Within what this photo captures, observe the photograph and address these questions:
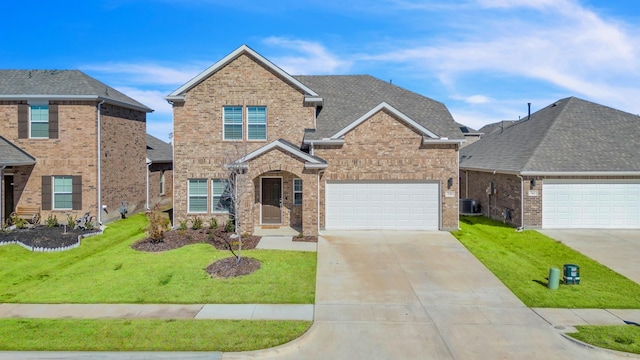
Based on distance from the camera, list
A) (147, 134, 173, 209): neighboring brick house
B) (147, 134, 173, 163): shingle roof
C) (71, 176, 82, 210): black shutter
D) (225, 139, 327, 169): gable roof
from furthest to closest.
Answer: (147, 134, 173, 163): shingle roof, (147, 134, 173, 209): neighboring brick house, (71, 176, 82, 210): black shutter, (225, 139, 327, 169): gable roof

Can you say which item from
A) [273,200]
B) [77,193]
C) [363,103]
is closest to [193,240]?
[273,200]

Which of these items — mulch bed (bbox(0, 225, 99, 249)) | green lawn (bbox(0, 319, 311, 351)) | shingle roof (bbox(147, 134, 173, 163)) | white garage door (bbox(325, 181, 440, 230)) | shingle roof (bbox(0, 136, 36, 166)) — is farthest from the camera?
shingle roof (bbox(147, 134, 173, 163))

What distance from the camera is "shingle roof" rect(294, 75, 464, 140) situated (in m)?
19.9

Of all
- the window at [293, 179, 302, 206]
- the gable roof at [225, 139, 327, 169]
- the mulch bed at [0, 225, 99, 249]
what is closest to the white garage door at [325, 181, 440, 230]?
the window at [293, 179, 302, 206]

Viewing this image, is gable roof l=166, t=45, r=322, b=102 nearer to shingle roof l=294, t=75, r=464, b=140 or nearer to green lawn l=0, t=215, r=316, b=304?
shingle roof l=294, t=75, r=464, b=140

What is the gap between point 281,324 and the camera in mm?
8891

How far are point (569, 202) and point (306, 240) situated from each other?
1261 cm

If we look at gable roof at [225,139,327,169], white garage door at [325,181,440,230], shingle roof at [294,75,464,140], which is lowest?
white garage door at [325,181,440,230]

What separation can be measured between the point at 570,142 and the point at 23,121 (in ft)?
87.7

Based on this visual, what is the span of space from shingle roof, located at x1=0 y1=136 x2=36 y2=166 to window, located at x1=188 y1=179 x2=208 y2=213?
24.5 ft

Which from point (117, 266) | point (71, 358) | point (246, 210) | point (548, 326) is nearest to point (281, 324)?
point (71, 358)

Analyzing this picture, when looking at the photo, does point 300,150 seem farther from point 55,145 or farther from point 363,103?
point 55,145

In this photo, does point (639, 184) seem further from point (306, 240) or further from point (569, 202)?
point (306, 240)

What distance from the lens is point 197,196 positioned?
1944 centimetres
